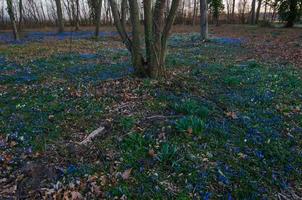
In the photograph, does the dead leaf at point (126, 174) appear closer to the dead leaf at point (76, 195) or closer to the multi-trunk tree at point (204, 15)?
the dead leaf at point (76, 195)

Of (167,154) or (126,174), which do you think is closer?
(126,174)

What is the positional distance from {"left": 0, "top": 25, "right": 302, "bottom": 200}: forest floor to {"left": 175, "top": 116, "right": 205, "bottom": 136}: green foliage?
0.02m

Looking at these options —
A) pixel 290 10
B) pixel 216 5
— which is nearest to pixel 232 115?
pixel 290 10

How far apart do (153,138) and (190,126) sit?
689mm

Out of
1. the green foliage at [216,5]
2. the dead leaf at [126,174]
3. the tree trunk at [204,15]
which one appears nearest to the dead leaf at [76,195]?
the dead leaf at [126,174]

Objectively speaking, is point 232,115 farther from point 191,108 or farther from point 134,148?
point 134,148

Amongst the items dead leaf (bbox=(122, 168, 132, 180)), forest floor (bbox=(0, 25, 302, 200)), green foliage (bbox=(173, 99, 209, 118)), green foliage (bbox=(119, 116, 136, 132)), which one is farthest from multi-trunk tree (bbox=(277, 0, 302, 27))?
dead leaf (bbox=(122, 168, 132, 180))

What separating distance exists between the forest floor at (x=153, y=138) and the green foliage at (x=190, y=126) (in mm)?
17

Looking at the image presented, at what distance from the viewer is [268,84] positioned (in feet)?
25.9

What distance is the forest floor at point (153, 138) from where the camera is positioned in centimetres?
378

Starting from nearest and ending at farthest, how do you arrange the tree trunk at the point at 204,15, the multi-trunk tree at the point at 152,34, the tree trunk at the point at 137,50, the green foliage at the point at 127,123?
Answer: the green foliage at the point at 127,123, the multi-trunk tree at the point at 152,34, the tree trunk at the point at 137,50, the tree trunk at the point at 204,15

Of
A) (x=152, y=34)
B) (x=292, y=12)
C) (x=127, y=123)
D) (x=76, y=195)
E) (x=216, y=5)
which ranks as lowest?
(x=76, y=195)

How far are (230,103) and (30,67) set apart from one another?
7.93 metres

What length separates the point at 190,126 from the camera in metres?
4.90
